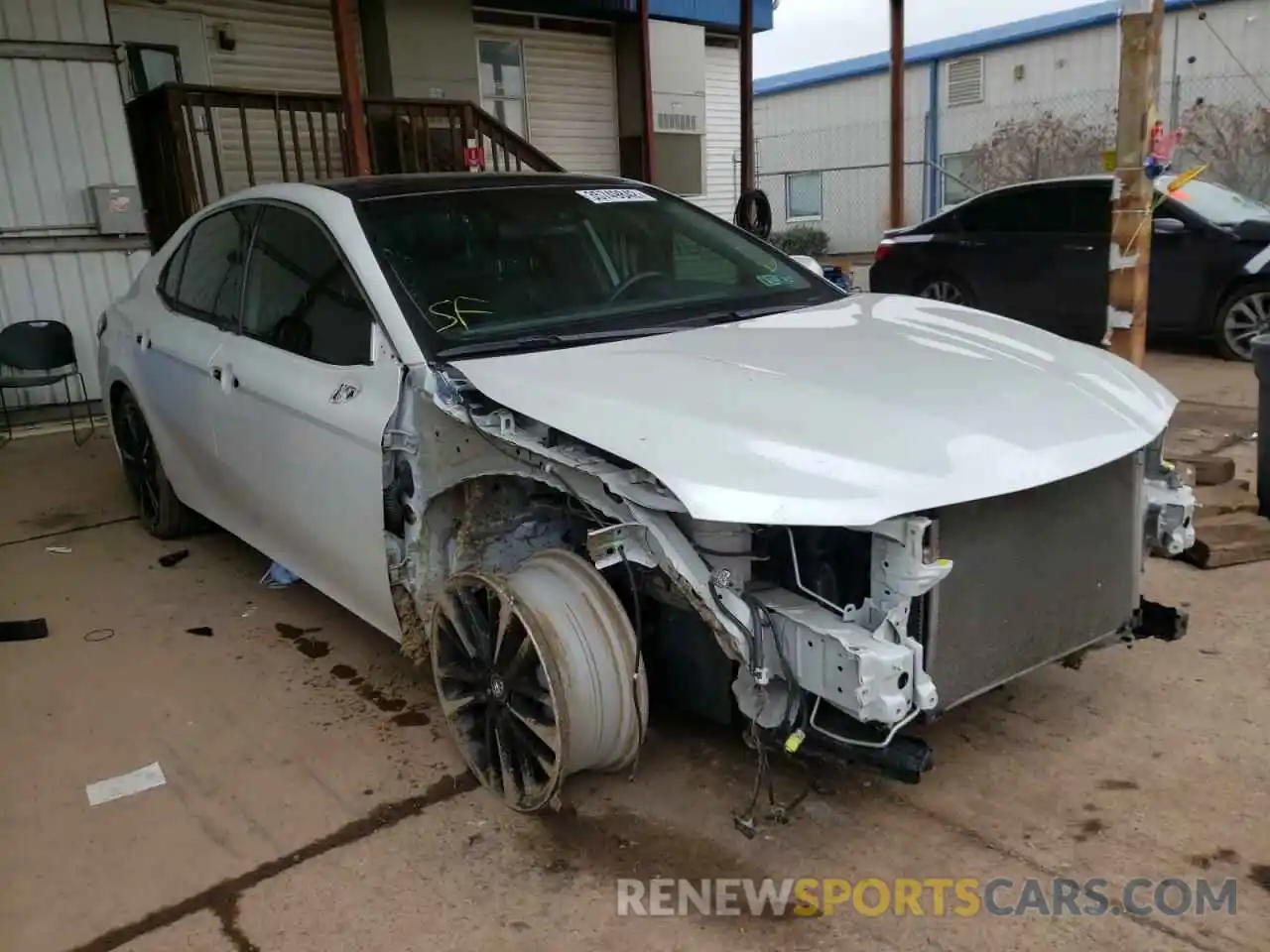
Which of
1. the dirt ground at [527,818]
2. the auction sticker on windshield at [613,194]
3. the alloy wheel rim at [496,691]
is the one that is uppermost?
the auction sticker on windshield at [613,194]

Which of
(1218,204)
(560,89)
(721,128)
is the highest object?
(560,89)

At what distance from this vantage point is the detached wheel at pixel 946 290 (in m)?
9.92

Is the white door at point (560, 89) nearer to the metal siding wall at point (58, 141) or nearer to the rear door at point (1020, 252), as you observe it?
the rear door at point (1020, 252)

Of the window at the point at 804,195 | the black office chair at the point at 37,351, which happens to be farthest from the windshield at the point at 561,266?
the window at the point at 804,195

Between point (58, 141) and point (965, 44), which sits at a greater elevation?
point (965, 44)

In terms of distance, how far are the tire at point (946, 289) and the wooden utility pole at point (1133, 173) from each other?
491cm

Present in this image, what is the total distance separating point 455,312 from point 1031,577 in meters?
1.72

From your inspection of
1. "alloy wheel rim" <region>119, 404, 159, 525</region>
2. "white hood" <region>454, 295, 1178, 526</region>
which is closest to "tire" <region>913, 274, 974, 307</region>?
"white hood" <region>454, 295, 1178, 526</region>

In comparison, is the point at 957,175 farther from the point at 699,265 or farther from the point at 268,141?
the point at 699,265

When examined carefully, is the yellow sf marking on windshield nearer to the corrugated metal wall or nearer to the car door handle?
the car door handle

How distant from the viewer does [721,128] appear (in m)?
15.1

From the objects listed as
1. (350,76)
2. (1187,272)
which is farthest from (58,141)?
(1187,272)

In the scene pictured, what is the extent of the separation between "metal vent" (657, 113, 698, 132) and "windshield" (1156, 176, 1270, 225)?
581cm

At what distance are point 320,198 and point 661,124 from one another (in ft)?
32.1
